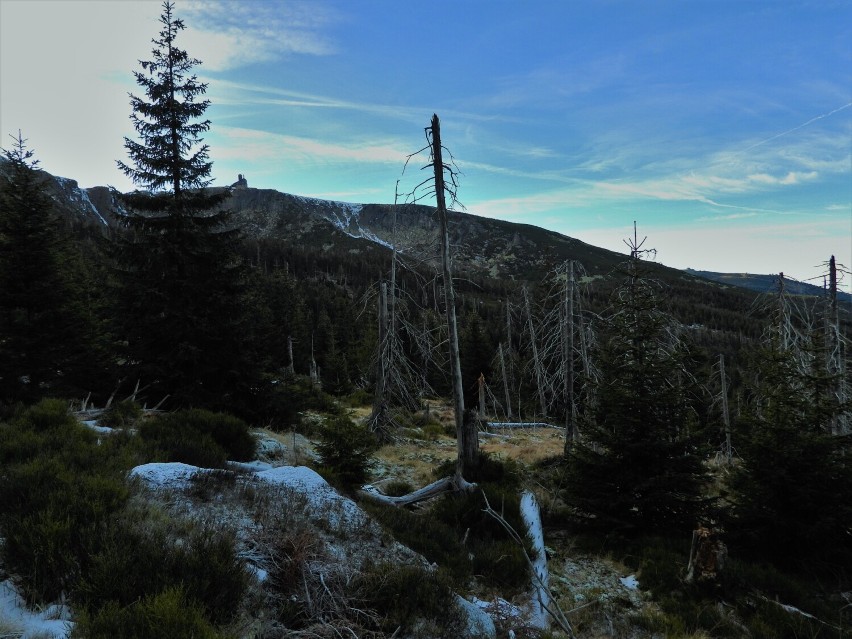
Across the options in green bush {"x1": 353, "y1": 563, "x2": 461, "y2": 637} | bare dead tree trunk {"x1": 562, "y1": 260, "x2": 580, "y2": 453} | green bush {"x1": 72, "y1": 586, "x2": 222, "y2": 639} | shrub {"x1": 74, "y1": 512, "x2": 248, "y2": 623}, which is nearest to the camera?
green bush {"x1": 72, "y1": 586, "x2": 222, "y2": 639}

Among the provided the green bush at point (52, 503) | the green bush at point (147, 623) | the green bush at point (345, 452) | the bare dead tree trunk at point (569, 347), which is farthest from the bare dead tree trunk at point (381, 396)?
the green bush at point (147, 623)

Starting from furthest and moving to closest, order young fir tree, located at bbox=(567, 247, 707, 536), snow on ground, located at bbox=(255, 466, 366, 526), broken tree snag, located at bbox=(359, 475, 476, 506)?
broken tree snag, located at bbox=(359, 475, 476, 506) → young fir tree, located at bbox=(567, 247, 707, 536) → snow on ground, located at bbox=(255, 466, 366, 526)

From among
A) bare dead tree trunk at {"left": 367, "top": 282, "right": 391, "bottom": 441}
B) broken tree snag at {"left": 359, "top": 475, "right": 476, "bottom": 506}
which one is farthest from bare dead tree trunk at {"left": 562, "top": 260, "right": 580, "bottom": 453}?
bare dead tree trunk at {"left": 367, "top": 282, "right": 391, "bottom": 441}

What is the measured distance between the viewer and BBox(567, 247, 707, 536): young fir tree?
8.35 m

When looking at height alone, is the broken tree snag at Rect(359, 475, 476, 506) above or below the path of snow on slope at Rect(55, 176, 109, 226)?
below

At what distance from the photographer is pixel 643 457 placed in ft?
28.1

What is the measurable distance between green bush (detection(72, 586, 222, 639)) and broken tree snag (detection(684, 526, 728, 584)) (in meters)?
6.95

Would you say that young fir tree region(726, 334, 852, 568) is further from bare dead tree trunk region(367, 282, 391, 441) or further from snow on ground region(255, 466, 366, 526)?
bare dead tree trunk region(367, 282, 391, 441)

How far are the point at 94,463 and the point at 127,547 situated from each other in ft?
8.73

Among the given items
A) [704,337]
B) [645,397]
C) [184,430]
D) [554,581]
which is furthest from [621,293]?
[704,337]

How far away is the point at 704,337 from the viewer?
90125mm

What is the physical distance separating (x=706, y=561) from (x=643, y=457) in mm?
2202

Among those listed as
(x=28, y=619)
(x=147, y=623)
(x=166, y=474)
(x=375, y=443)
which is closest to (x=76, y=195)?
(x=375, y=443)

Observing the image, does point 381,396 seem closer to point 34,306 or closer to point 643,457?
point 643,457
